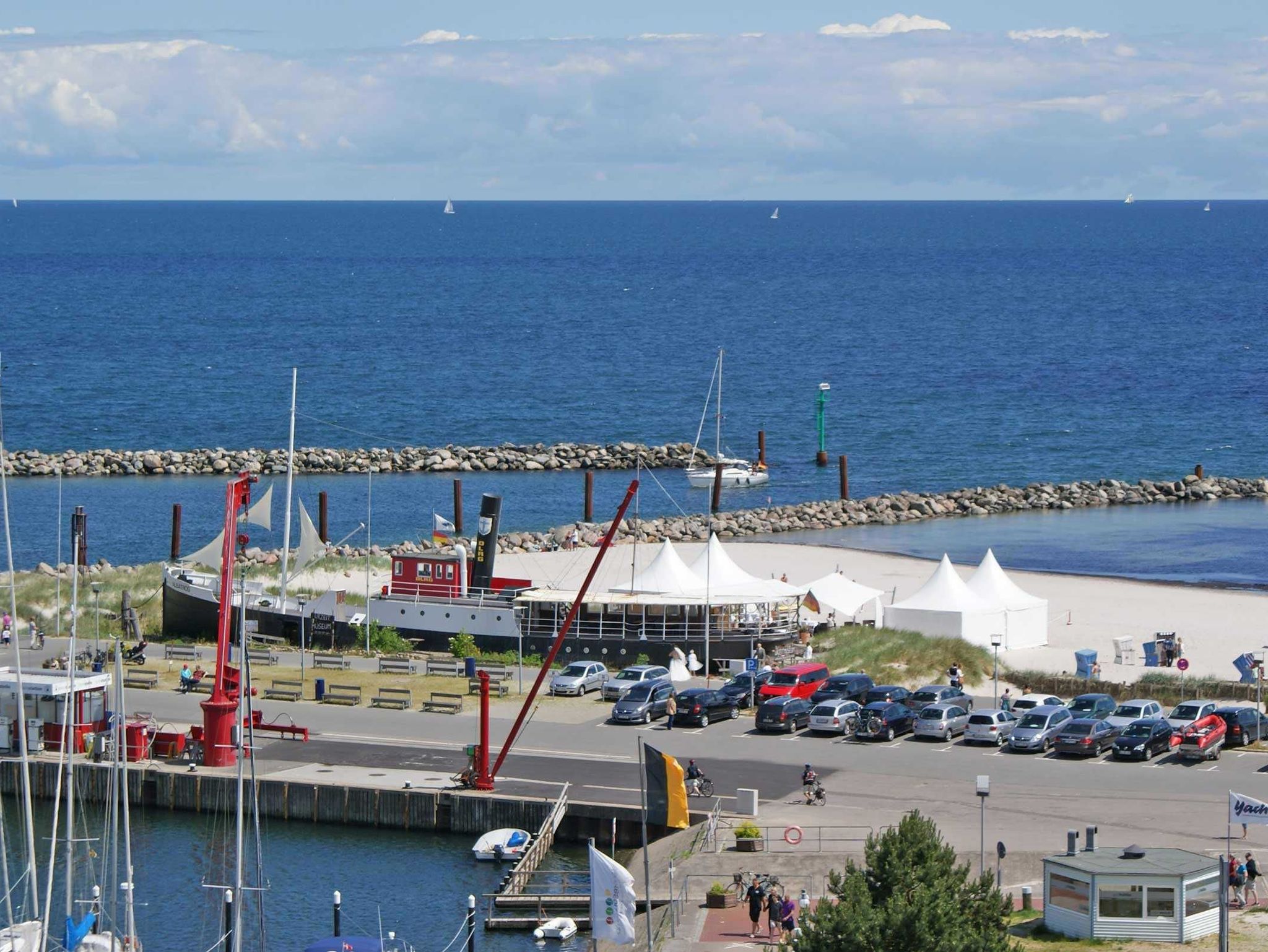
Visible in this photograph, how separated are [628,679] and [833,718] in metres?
7.37

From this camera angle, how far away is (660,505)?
98.6m

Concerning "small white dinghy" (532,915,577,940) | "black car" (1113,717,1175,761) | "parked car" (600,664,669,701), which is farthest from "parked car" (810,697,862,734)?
"small white dinghy" (532,915,577,940)

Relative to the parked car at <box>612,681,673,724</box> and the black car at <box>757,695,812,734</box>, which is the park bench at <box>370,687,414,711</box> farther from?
the black car at <box>757,695,812,734</box>

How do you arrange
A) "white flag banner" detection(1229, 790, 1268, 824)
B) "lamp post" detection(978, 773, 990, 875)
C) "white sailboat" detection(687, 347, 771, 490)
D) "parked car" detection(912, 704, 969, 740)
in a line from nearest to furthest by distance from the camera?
1. "white flag banner" detection(1229, 790, 1268, 824)
2. "lamp post" detection(978, 773, 990, 875)
3. "parked car" detection(912, 704, 969, 740)
4. "white sailboat" detection(687, 347, 771, 490)

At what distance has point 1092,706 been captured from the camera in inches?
1998

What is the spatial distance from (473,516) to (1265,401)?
243ft

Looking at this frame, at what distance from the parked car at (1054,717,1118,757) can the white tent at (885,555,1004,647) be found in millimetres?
11507

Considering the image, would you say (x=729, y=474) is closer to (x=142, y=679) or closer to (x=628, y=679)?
(x=628, y=679)

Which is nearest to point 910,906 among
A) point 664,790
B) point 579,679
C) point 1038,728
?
point 664,790

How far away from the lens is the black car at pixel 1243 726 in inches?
1911

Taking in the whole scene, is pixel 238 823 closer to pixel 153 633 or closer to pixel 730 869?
pixel 730 869

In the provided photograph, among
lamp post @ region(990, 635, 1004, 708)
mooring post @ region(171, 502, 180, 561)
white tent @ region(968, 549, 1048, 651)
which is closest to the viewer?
lamp post @ region(990, 635, 1004, 708)

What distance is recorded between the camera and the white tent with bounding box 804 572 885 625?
63.2 metres

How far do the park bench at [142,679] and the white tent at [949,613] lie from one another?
22760 millimetres
